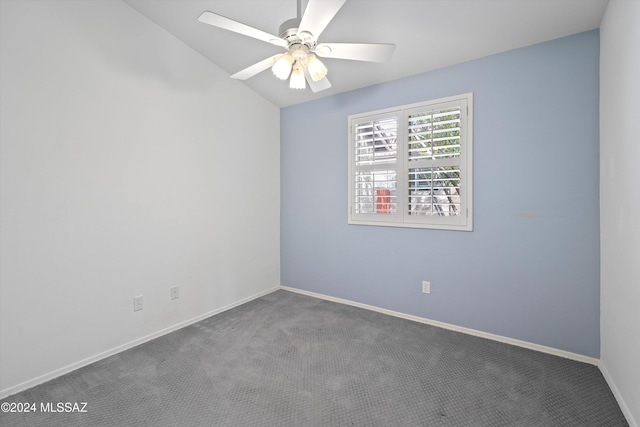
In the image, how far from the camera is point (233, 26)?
1621mm

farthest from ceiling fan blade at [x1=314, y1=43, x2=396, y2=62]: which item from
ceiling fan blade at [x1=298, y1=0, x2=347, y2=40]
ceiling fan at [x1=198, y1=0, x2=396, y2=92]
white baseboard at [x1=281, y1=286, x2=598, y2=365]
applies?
white baseboard at [x1=281, y1=286, x2=598, y2=365]

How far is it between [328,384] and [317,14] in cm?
213

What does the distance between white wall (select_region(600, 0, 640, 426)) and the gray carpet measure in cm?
25

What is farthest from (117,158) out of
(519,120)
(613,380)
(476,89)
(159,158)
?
(613,380)

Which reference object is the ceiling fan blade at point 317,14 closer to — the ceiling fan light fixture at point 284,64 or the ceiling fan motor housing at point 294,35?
the ceiling fan motor housing at point 294,35

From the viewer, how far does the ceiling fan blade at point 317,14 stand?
140 cm

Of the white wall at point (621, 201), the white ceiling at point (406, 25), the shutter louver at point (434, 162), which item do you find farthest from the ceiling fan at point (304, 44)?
the white wall at point (621, 201)

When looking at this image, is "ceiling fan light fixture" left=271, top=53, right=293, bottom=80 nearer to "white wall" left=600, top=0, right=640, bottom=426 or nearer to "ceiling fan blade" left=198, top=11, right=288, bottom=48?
"ceiling fan blade" left=198, top=11, right=288, bottom=48

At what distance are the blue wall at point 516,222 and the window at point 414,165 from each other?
0.09 metres

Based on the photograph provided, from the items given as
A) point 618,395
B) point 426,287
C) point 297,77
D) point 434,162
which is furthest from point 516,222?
point 297,77

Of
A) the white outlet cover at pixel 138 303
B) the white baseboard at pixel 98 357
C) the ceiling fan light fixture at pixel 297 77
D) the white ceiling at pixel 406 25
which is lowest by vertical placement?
the white baseboard at pixel 98 357

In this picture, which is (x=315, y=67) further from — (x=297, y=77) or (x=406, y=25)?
(x=406, y=25)

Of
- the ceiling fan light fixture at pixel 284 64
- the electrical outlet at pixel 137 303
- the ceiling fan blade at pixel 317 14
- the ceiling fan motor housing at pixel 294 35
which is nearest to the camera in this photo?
the ceiling fan blade at pixel 317 14

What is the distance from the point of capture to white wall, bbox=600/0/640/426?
1.48m
